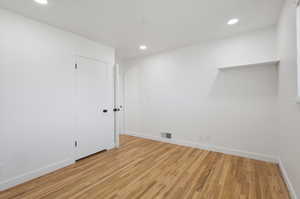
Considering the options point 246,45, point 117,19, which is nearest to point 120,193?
point 117,19

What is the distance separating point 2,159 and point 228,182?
3.27 metres

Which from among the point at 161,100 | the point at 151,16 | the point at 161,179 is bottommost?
the point at 161,179

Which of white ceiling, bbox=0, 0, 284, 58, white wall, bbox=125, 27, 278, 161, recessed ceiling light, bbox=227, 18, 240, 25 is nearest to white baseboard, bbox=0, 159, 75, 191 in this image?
white wall, bbox=125, 27, 278, 161

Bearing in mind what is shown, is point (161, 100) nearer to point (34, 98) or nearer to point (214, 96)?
point (214, 96)

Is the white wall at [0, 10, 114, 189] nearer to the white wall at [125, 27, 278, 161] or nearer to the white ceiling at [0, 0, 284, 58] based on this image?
the white ceiling at [0, 0, 284, 58]

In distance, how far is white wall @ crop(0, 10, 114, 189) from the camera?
6.31 feet

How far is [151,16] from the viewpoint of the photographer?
7.20 feet

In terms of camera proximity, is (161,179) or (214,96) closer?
(161,179)

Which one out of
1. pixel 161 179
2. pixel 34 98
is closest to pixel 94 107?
pixel 34 98

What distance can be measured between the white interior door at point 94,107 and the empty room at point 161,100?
0.02 meters

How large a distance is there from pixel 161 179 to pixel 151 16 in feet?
8.56

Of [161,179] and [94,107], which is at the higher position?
[94,107]

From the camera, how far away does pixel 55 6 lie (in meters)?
1.91

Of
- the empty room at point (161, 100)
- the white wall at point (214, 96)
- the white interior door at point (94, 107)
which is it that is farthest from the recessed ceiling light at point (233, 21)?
the white interior door at point (94, 107)
